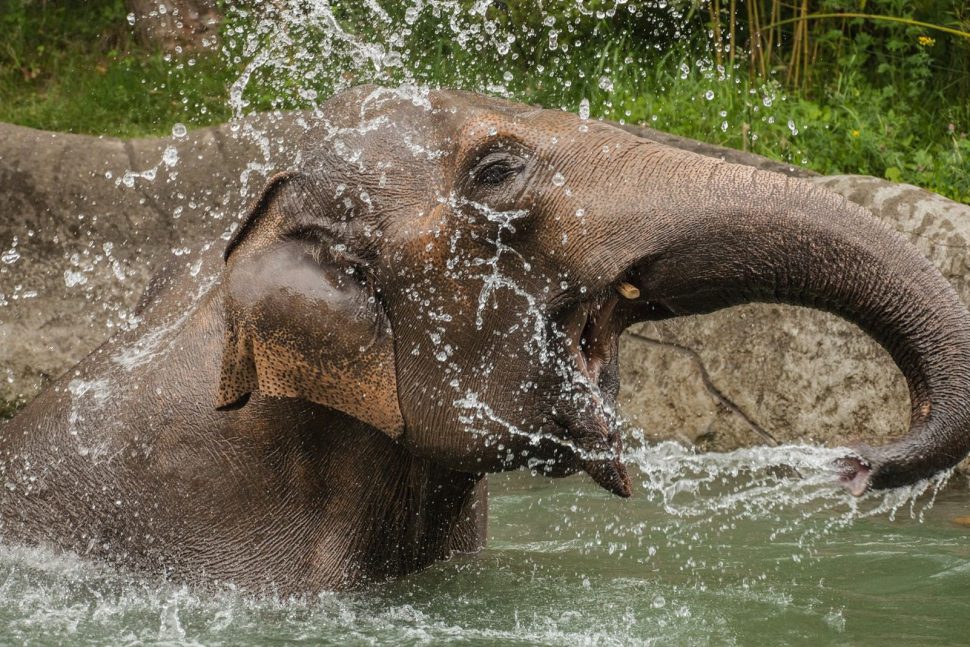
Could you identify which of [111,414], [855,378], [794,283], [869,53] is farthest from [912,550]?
[869,53]

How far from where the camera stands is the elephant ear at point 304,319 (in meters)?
3.46

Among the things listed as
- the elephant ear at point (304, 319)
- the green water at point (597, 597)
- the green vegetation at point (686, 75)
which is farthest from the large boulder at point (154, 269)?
the elephant ear at point (304, 319)

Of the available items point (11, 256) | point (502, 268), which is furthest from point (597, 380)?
point (11, 256)

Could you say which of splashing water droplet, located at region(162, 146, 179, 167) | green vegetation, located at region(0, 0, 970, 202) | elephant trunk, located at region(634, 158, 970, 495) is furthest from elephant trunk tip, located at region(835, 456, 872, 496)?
splashing water droplet, located at region(162, 146, 179, 167)

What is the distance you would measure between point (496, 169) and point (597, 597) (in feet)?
4.47

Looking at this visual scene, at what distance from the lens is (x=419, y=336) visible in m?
3.45

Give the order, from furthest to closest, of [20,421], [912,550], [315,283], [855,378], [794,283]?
[855,378], [912,550], [20,421], [315,283], [794,283]

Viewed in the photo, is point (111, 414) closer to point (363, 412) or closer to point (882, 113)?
point (363, 412)

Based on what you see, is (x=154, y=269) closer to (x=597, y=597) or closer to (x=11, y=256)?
(x=11, y=256)

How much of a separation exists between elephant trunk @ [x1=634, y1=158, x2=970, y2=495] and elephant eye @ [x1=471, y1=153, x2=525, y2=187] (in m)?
0.34

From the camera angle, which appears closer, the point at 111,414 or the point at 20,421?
the point at 111,414

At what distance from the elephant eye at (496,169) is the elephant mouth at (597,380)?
1.06ft

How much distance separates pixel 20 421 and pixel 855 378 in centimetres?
365

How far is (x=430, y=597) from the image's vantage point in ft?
13.3
